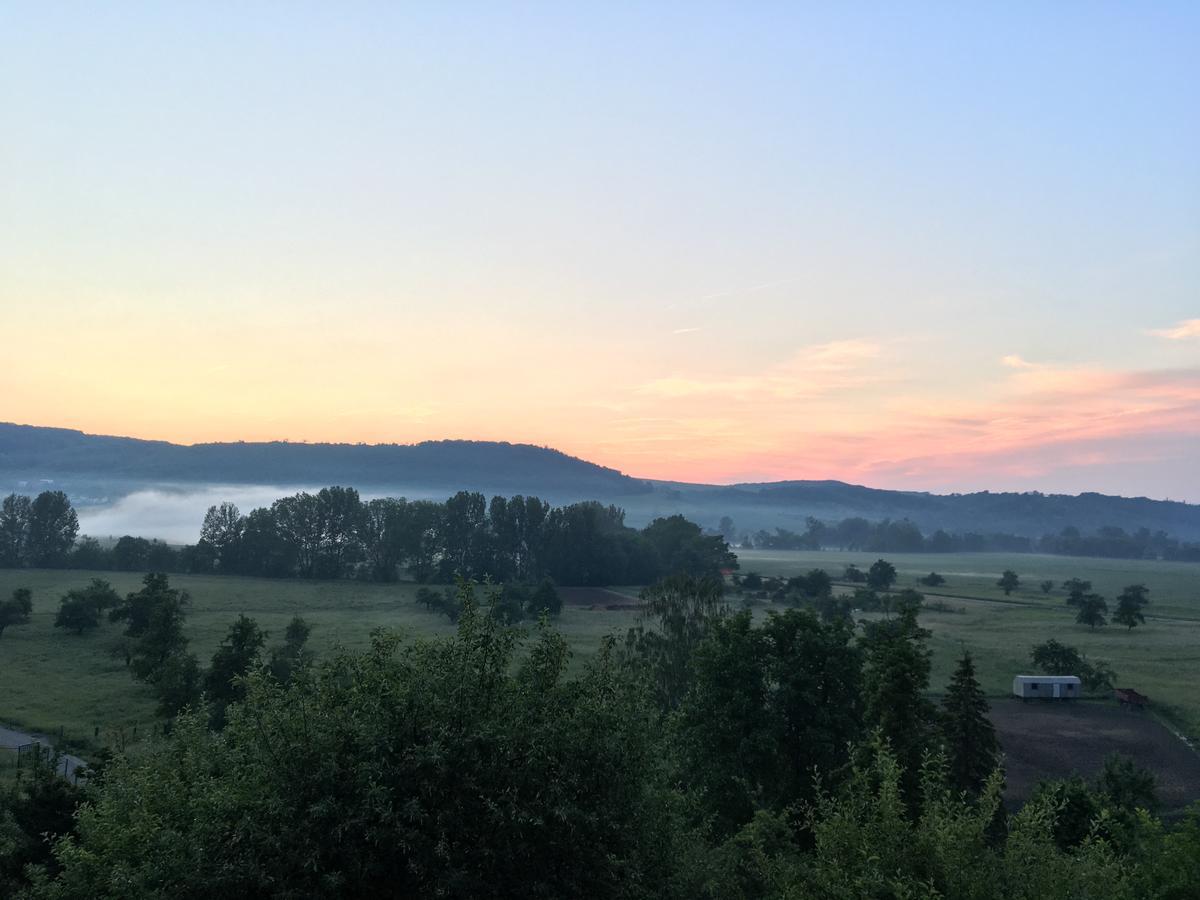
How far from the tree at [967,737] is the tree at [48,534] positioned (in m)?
145

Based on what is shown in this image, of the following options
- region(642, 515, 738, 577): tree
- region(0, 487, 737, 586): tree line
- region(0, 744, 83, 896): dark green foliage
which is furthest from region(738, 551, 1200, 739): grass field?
region(0, 744, 83, 896): dark green foliage

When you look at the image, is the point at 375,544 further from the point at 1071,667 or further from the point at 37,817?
the point at 37,817

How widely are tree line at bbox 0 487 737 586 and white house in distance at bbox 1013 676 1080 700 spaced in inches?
2697

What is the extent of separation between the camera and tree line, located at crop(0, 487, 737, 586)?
13975 cm

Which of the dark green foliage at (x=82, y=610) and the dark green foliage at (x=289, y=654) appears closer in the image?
the dark green foliage at (x=289, y=654)

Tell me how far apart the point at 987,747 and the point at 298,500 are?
135512 millimetres

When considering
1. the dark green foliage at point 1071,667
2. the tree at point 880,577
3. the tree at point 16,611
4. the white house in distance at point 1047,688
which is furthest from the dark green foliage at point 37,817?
the tree at point 880,577

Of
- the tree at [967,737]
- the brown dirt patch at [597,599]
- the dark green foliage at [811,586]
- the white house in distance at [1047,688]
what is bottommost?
the brown dirt patch at [597,599]

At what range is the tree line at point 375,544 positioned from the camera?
140 m

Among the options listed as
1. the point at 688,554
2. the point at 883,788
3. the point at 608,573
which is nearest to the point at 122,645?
the point at 883,788

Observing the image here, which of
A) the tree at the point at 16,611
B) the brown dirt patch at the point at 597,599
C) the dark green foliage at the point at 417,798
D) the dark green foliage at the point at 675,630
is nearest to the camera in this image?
the dark green foliage at the point at 417,798

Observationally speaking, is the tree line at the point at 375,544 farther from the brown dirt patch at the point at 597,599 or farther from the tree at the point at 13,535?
the brown dirt patch at the point at 597,599

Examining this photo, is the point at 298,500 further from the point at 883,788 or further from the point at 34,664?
the point at 883,788

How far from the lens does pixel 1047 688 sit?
6900 cm
